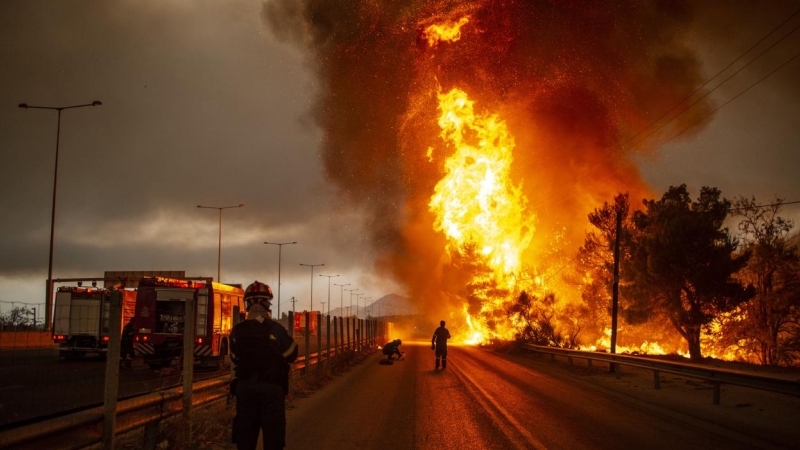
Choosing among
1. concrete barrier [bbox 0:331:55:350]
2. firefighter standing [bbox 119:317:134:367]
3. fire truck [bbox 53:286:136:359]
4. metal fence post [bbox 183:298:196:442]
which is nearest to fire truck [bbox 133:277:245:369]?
firefighter standing [bbox 119:317:134:367]

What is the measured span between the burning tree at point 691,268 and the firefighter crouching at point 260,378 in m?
32.3

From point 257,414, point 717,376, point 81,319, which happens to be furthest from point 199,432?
point 81,319

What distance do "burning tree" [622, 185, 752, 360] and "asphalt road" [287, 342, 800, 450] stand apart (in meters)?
18.3

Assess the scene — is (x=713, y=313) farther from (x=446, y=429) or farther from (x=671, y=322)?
(x=446, y=429)

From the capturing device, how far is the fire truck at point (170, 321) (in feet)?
69.2

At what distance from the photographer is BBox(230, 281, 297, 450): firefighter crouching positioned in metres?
5.91

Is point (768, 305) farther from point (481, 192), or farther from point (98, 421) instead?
point (98, 421)

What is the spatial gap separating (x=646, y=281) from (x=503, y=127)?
12673mm

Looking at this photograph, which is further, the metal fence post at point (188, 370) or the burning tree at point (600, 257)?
the burning tree at point (600, 257)

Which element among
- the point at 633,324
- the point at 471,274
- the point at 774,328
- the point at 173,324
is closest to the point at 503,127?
the point at 471,274

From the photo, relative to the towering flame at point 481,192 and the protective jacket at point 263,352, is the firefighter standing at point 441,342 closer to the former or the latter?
the protective jacket at point 263,352

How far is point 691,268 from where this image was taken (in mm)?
34219

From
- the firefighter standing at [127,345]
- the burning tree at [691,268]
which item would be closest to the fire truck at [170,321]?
the firefighter standing at [127,345]

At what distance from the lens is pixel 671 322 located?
36.6 meters
